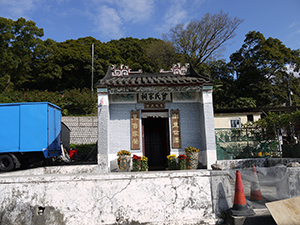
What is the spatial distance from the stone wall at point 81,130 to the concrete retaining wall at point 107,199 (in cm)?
1141

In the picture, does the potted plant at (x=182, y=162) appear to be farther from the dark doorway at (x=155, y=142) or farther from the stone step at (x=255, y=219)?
the stone step at (x=255, y=219)

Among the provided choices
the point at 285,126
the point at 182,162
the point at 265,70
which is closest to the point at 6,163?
the point at 182,162

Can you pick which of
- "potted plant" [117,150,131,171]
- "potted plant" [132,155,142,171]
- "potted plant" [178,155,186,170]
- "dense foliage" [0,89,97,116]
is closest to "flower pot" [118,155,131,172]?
"potted plant" [117,150,131,171]

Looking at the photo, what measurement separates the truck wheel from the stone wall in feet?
22.2

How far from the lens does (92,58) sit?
3108cm

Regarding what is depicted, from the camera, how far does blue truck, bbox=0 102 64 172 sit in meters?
8.24

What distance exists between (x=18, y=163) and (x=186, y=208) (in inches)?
281

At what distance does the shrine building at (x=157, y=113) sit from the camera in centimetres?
849

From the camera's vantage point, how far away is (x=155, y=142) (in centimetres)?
1066

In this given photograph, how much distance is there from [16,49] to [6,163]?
25.3 m

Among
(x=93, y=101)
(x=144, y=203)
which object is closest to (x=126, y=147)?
(x=144, y=203)

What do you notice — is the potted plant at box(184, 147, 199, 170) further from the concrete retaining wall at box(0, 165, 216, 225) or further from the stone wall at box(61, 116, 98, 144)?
the stone wall at box(61, 116, 98, 144)

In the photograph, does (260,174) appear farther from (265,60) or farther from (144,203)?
(265,60)

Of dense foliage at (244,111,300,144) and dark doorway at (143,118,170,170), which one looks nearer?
dense foliage at (244,111,300,144)
